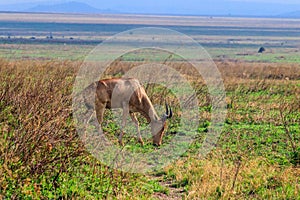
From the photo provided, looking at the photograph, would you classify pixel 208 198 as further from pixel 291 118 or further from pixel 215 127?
pixel 291 118

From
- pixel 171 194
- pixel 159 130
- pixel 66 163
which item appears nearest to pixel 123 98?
pixel 159 130

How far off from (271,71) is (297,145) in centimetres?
1947

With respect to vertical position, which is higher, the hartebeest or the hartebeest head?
the hartebeest

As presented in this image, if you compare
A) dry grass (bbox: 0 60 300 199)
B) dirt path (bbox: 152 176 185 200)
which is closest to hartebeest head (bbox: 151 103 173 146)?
dry grass (bbox: 0 60 300 199)

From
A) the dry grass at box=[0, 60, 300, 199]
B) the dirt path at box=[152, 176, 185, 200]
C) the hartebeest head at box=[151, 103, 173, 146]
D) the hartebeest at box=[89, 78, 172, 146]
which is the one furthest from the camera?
the hartebeest at box=[89, 78, 172, 146]

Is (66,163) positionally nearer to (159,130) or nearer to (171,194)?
(171,194)

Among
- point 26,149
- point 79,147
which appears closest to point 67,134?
point 79,147

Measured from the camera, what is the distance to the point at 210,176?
26.6 ft

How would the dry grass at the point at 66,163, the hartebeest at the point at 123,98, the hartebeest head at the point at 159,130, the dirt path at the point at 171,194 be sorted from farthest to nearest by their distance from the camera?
the hartebeest at the point at 123,98 → the hartebeest head at the point at 159,130 → the dirt path at the point at 171,194 → the dry grass at the point at 66,163

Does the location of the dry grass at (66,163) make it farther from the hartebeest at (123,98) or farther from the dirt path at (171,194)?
the hartebeest at (123,98)

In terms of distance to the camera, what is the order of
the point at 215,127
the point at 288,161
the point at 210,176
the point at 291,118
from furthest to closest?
1. the point at 291,118
2. the point at 215,127
3. the point at 288,161
4. the point at 210,176

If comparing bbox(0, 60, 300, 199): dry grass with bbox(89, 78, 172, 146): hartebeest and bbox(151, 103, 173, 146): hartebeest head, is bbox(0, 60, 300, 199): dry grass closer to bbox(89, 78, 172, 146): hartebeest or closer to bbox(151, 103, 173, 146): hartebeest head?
bbox(89, 78, 172, 146): hartebeest

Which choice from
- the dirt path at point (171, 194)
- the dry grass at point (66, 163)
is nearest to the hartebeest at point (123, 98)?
the dry grass at point (66, 163)

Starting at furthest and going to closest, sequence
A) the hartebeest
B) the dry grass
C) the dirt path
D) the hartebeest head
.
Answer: the hartebeest
the hartebeest head
the dirt path
the dry grass
